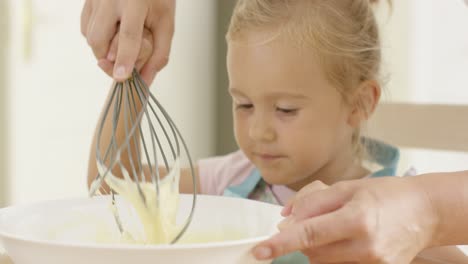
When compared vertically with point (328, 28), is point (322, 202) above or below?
below

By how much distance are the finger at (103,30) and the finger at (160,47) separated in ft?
0.28

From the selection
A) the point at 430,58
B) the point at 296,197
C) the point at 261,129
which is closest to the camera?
the point at 296,197

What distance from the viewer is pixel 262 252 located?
1.84ft

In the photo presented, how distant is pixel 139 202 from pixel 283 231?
0.19 metres

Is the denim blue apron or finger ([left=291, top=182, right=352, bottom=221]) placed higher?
finger ([left=291, top=182, right=352, bottom=221])

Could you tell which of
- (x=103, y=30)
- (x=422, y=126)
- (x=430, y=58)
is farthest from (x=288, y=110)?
(x=430, y=58)

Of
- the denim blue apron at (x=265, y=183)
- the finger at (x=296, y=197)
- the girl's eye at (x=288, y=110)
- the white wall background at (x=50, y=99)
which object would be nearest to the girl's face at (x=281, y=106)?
the girl's eye at (x=288, y=110)

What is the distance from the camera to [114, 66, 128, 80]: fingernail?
30.2 inches

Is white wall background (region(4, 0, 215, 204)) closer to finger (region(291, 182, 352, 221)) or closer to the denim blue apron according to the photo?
the denim blue apron

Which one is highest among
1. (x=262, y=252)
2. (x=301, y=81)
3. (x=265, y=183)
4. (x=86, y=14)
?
(x=86, y=14)

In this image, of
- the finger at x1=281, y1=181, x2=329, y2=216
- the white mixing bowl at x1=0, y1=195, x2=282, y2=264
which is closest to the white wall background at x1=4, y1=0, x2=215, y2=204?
the white mixing bowl at x1=0, y1=195, x2=282, y2=264

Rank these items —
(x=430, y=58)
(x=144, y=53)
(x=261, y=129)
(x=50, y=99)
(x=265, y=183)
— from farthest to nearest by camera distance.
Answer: (x=430, y=58), (x=50, y=99), (x=265, y=183), (x=261, y=129), (x=144, y=53)

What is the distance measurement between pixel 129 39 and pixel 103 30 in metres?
0.07

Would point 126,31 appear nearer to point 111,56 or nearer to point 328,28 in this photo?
point 111,56
